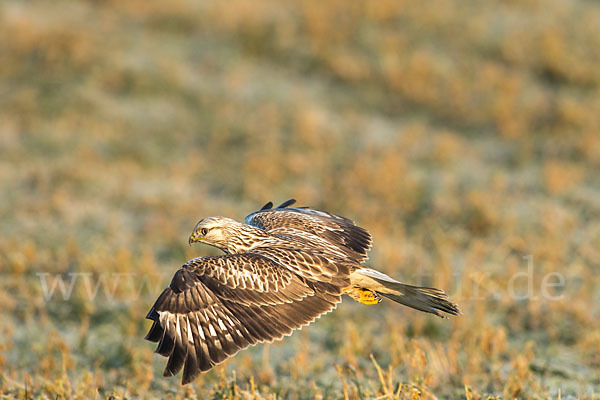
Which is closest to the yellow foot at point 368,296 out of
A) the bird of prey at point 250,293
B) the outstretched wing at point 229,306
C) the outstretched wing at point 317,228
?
the bird of prey at point 250,293

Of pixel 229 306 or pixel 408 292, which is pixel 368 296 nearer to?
pixel 408 292

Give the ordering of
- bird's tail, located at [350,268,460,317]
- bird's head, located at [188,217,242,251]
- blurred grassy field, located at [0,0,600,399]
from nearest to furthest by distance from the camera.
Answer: bird's tail, located at [350,268,460,317] < bird's head, located at [188,217,242,251] < blurred grassy field, located at [0,0,600,399]

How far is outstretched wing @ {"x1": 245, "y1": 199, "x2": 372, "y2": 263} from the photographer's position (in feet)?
18.5

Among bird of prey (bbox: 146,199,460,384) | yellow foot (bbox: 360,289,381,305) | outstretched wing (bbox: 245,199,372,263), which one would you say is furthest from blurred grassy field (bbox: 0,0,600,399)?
outstretched wing (bbox: 245,199,372,263)

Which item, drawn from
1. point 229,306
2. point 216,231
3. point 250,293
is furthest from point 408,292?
point 216,231

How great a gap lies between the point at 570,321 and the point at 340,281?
3.54m

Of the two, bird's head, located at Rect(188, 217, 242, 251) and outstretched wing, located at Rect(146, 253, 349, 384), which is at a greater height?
bird's head, located at Rect(188, 217, 242, 251)

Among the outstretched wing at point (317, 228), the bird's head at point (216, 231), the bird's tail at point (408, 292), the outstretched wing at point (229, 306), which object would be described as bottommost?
the outstretched wing at point (229, 306)

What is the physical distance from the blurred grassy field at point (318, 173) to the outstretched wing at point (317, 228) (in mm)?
1003

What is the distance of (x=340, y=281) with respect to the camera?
4.93m

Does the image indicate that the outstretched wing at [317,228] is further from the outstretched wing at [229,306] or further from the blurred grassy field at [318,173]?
the blurred grassy field at [318,173]

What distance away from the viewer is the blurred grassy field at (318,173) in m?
6.45

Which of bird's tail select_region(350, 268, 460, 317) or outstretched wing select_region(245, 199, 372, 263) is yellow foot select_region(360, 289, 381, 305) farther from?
outstretched wing select_region(245, 199, 372, 263)

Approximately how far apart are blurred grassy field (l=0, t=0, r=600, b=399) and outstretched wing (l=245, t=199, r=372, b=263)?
1.00 metres
